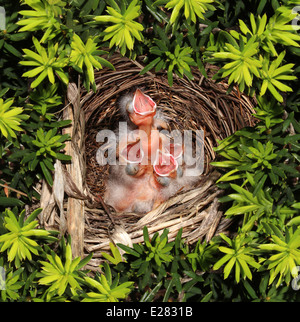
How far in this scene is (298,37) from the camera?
3.52ft

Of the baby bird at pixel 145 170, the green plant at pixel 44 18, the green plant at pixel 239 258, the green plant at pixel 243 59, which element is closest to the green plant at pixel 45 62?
the green plant at pixel 44 18

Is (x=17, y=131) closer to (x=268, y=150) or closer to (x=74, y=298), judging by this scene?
(x=74, y=298)

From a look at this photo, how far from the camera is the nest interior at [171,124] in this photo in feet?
4.58

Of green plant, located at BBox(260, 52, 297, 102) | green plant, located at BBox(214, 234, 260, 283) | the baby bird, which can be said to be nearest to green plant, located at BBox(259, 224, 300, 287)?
green plant, located at BBox(214, 234, 260, 283)

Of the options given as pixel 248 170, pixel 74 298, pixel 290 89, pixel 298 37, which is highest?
pixel 298 37

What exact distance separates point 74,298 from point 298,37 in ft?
3.00

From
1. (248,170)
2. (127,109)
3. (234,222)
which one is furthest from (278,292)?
(127,109)

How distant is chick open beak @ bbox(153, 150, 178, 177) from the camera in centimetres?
188

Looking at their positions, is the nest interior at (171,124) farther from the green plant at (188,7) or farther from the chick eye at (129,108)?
the green plant at (188,7)

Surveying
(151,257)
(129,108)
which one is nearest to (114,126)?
(129,108)

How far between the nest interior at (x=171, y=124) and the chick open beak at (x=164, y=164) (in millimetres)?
153

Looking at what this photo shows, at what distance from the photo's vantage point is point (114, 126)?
203 cm

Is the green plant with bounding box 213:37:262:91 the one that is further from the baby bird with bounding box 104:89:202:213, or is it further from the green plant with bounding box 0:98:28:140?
the baby bird with bounding box 104:89:202:213

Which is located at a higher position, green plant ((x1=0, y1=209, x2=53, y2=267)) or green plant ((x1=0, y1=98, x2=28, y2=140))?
green plant ((x1=0, y1=98, x2=28, y2=140))
